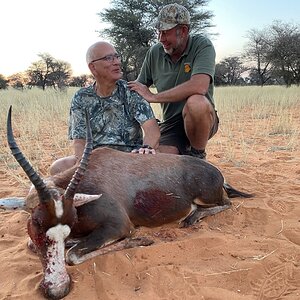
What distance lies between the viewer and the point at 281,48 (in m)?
27.6

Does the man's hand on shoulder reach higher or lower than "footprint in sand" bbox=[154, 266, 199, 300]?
higher

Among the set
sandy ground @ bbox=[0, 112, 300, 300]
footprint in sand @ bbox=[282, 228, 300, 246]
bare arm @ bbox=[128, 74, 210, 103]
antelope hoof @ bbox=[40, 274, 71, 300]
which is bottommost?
footprint in sand @ bbox=[282, 228, 300, 246]

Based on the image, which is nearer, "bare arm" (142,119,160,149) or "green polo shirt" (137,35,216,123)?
"bare arm" (142,119,160,149)

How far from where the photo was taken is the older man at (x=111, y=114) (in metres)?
4.76

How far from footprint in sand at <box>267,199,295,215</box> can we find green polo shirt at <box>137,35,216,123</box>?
167cm

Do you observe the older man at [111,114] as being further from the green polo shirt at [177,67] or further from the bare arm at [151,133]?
the green polo shirt at [177,67]

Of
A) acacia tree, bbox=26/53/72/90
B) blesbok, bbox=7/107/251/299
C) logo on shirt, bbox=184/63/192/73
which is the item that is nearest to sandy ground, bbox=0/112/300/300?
blesbok, bbox=7/107/251/299

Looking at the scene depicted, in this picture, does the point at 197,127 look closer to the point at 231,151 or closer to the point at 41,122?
the point at 231,151

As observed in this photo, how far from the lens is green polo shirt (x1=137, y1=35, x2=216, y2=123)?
512cm

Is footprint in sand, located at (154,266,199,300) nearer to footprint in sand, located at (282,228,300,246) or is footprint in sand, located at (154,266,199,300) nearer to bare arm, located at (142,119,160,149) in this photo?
footprint in sand, located at (282,228,300,246)

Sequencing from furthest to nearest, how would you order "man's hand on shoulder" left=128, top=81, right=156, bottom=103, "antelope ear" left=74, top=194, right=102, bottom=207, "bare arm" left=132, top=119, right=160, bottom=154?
"man's hand on shoulder" left=128, top=81, right=156, bottom=103, "bare arm" left=132, top=119, right=160, bottom=154, "antelope ear" left=74, top=194, right=102, bottom=207

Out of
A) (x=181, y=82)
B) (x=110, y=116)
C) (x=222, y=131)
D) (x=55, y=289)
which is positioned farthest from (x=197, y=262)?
(x=222, y=131)

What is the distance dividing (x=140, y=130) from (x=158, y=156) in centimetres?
90

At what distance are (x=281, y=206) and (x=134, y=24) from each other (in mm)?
22971
